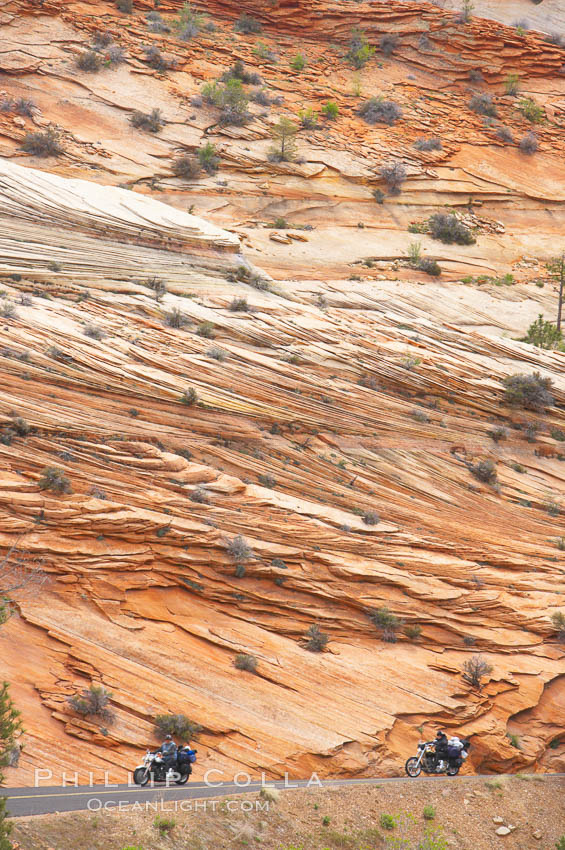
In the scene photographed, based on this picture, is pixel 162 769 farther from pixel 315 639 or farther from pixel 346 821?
pixel 315 639

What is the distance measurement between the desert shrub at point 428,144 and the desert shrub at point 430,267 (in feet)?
37.9

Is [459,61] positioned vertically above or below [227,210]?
above

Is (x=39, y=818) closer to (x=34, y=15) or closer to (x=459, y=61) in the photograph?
(x=34, y=15)

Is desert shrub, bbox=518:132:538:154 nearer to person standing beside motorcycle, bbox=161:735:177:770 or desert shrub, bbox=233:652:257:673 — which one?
desert shrub, bbox=233:652:257:673

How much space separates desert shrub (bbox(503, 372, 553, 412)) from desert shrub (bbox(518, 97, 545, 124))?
28.1m

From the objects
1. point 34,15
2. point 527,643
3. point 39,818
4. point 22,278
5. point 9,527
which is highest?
point 34,15

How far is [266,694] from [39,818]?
6220 mm

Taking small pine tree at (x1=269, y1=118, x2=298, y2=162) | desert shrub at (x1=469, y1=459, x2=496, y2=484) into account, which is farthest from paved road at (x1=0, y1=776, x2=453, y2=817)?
small pine tree at (x1=269, y1=118, x2=298, y2=162)

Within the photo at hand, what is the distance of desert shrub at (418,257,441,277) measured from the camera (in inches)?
1422

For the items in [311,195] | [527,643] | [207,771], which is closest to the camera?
[207,771]

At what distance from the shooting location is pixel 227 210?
3666cm

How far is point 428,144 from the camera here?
145 ft

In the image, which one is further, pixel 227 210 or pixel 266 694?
pixel 227 210

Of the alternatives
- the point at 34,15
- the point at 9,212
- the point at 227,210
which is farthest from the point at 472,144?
the point at 9,212
